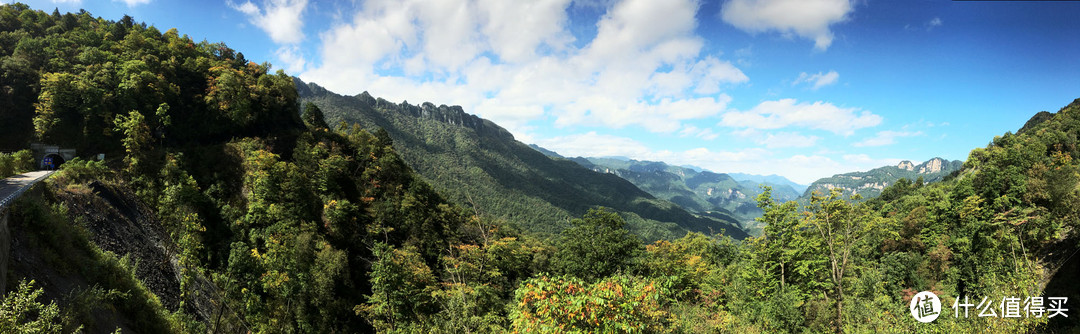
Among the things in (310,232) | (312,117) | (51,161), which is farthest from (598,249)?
(51,161)

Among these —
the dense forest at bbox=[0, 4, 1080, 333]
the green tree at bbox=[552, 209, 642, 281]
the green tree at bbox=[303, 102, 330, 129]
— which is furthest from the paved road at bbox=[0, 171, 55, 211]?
the green tree at bbox=[552, 209, 642, 281]

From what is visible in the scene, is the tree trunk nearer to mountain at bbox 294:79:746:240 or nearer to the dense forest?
the dense forest

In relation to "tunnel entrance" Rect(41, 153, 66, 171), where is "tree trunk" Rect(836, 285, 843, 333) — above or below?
below

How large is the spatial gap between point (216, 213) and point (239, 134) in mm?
11588

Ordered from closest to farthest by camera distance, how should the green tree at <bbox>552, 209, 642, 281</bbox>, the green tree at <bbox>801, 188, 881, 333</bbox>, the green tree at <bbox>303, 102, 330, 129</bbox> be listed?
1. the green tree at <bbox>801, 188, 881, 333</bbox>
2. the green tree at <bbox>552, 209, 642, 281</bbox>
3. the green tree at <bbox>303, 102, 330, 129</bbox>

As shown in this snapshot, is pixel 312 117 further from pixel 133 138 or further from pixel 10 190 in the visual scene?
pixel 10 190

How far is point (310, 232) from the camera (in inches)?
1314

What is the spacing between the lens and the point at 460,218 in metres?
49.8

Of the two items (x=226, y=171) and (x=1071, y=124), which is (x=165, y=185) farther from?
(x=1071, y=124)

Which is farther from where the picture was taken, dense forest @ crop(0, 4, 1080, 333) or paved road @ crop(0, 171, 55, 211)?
dense forest @ crop(0, 4, 1080, 333)

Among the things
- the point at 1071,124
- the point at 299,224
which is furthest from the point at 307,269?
the point at 1071,124

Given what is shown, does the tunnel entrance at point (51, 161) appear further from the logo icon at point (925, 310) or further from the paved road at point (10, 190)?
the logo icon at point (925, 310)

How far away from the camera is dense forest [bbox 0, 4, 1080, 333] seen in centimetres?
2067

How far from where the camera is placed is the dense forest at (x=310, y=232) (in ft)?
67.8
